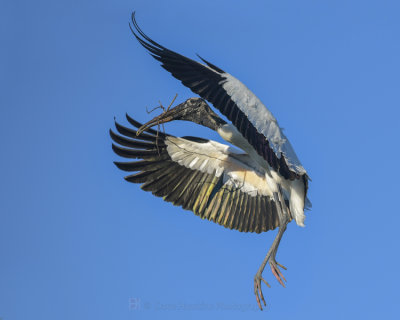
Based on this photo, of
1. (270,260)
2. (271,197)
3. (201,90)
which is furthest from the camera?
(271,197)

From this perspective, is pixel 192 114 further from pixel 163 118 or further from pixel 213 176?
pixel 213 176

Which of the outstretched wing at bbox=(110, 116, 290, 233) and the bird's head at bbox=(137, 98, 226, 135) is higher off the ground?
the bird's head at bbox=(137, 98, 226, 135)

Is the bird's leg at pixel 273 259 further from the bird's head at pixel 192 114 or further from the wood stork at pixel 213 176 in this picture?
the bird's head at pixel 192 114

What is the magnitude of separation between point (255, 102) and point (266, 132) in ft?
1.66

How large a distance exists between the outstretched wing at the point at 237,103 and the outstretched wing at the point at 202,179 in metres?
1.81

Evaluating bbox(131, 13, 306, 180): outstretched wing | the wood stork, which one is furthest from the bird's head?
bbox(131, 13, 306, 180): outstretched wing

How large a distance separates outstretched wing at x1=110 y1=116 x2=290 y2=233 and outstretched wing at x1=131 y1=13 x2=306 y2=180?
1.81 m

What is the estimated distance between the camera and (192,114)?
15297mm

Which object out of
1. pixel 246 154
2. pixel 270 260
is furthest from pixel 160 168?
pixel 270 260

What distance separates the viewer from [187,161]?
15867 mm

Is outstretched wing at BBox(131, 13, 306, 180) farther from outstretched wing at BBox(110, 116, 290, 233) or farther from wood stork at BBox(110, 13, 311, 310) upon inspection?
outstretched wing at BBox(110, 116, 290, 233)

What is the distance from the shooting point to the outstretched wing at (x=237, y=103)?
13.3 meters

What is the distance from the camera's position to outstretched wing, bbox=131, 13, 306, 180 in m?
13.3

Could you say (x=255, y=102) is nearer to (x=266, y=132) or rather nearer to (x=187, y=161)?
(x=266, y=132)
